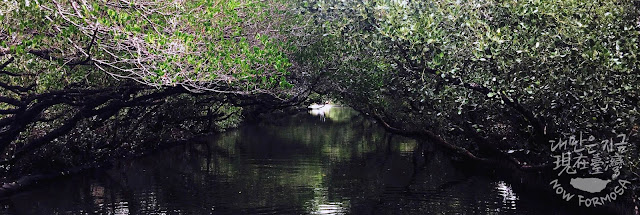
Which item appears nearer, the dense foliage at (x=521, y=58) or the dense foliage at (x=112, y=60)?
the dense foliage at (x=521, y=58)

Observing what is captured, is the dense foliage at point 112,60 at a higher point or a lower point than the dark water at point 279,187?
higher

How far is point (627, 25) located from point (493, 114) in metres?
6.68

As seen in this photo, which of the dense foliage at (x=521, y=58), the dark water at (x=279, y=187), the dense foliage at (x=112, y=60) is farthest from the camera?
the dark water at (x=279, y=187)

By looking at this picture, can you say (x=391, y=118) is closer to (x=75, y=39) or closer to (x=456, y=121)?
(x=456, y=121)

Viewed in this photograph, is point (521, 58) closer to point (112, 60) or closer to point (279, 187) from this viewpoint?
point (279, 187)

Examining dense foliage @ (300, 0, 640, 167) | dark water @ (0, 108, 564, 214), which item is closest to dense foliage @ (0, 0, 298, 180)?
dark water @ (0, 108, 564, 214)

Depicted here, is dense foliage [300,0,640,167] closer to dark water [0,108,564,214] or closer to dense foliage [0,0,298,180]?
dark water [0,108,564,214]

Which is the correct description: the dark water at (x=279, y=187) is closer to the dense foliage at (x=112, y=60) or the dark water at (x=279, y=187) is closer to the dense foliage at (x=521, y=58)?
the dense foliage at (x=112, y=60)

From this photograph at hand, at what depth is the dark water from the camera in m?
19.4

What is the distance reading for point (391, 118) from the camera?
3953cm

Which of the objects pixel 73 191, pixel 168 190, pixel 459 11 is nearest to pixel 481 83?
pixel 459 11

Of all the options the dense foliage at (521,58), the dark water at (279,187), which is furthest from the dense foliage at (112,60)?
the dense foliage at (521,58)

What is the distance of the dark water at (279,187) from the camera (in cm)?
1938

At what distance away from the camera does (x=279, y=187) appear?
2331cm
